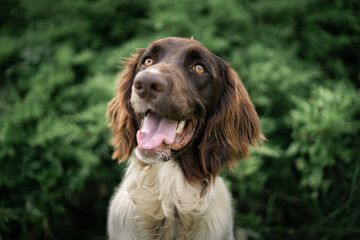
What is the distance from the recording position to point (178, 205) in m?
2.04

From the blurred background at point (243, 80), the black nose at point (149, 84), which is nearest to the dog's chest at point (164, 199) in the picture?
the black nose at point (149, 84)

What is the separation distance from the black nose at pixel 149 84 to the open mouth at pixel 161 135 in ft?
0.94

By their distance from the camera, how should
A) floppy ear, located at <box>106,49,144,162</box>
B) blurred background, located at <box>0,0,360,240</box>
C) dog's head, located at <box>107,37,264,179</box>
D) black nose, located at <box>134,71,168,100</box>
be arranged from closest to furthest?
black nose, located at <box>134,71,168,100</box> < dog's head, located at <box>107,37,264,179</box> < floppy ear, located at <box>106,49,144,162</box> < blurred background, located at <box>0,0,360,240</box>

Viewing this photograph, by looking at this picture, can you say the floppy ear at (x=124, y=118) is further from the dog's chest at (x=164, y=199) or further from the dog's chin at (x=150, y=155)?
the dog's chin at (x=150, y=155)

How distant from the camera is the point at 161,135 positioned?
181 centimetres

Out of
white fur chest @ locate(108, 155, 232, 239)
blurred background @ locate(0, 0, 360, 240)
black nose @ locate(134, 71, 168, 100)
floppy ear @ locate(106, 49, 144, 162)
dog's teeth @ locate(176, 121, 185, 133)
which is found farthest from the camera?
blurred background @ locate(0, 0, 360, 240)

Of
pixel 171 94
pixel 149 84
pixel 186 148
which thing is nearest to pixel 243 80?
pixel 186 148

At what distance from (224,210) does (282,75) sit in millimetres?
2121

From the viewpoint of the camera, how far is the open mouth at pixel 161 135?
5.83 feet

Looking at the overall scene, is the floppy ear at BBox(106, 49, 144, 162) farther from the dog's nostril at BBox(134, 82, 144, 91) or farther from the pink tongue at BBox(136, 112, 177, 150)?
the dog's nostril at BBox(134, 82, 144, 91)

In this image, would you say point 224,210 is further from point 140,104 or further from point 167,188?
point 140,104

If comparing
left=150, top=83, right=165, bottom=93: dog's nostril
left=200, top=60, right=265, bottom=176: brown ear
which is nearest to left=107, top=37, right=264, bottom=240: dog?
left=200, top=60, right=265, bottom=176: brown ear

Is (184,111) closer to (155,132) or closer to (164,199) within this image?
(155,132)

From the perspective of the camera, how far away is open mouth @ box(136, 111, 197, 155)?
1.78 m
